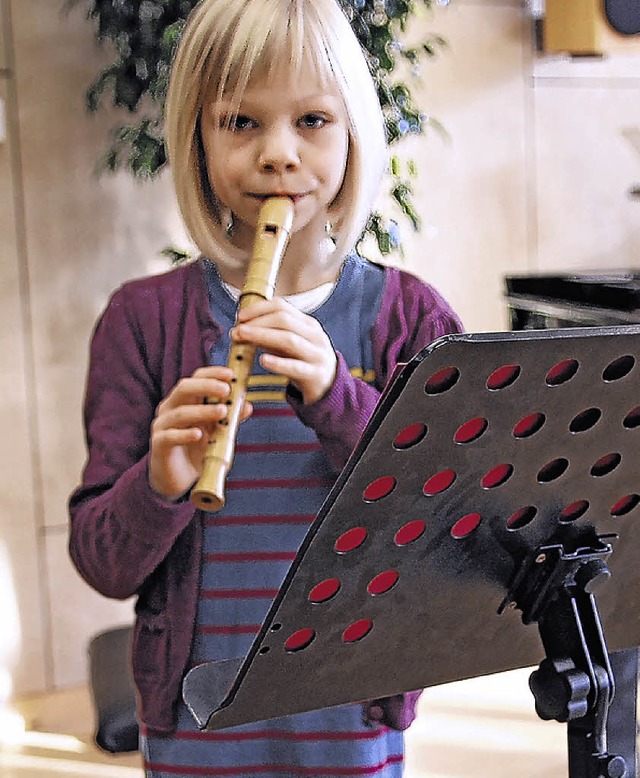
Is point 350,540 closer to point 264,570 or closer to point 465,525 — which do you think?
point 465,525

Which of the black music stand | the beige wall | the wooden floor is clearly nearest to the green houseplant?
the beige wall

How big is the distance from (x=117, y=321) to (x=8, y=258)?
1.55 m

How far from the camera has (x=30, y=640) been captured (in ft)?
8.56

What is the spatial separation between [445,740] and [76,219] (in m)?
1.35

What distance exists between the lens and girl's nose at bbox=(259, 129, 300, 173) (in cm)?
96

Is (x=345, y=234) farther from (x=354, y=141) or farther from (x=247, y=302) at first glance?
(x=247, y=302)

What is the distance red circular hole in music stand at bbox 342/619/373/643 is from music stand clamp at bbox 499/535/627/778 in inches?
4.3

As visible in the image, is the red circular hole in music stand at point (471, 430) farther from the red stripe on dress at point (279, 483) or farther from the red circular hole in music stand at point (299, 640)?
the red stripe on dress at point (279, 483)

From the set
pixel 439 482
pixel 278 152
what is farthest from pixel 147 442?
pixel 439 482

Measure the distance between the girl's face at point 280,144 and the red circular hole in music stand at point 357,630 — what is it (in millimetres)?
375

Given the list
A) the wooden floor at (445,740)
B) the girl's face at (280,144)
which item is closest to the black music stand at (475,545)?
the girl's face at (280,144)

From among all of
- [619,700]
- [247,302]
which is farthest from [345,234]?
[619,700]

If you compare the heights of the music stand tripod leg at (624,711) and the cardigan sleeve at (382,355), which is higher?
the cardigan sleeve at (382,355)

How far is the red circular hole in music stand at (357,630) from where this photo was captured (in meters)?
0.77
